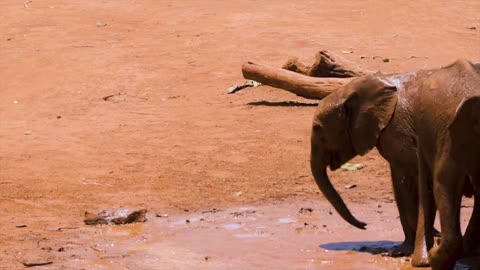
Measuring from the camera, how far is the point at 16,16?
22156 mm

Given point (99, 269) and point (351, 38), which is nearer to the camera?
point (99, 269)

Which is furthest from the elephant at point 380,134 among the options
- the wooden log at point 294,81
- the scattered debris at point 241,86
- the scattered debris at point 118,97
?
the scattered debris at point 118,97

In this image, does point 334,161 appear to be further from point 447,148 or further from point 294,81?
point 294,81

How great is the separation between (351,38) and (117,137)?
6083mm

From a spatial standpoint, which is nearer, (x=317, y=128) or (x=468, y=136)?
(x=468, y=136)

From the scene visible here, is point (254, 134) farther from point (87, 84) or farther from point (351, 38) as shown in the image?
point (351, 38)

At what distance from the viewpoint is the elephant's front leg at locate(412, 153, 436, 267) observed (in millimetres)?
8242

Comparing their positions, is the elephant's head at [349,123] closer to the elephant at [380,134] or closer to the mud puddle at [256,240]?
the elephant at [380,134]

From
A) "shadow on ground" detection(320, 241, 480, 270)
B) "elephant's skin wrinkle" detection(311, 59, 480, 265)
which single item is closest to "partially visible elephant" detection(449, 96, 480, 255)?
"elephant's skin wrinkle" detection(311, 59, 480, 265)

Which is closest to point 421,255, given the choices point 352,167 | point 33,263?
point 33,263

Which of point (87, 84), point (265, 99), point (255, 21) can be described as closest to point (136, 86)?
point (87, 84)

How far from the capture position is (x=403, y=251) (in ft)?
29.2

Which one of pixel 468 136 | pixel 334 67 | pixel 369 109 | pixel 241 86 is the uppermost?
pixel 468 136

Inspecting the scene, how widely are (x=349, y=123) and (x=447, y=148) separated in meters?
1.61
